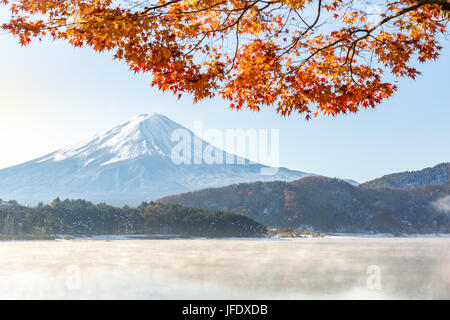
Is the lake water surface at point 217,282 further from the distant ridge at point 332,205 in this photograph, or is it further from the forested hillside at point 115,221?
the distant ridge at point 332,205

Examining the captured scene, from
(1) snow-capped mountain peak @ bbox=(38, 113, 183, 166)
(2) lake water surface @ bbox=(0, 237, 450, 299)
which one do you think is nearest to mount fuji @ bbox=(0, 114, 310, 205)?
(1) snow-capped mountain peak @ bbox=(38, 113, 183, 166)

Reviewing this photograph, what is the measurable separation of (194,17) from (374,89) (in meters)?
3.48

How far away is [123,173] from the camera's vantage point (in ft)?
580

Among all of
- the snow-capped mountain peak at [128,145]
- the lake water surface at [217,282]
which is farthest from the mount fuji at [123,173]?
the lake water surface at [217,282]

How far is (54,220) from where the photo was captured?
5456 centimetres

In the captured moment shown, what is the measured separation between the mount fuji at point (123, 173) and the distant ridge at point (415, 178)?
4458 cm

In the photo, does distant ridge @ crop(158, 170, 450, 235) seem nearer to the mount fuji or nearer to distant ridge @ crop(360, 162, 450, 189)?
distant ridge @ crop(360, 162, 450, 189)

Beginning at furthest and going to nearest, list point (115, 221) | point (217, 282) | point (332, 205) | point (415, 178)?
1. point (415, 178)
2. point (332, 205)
3. point (115, 221)
4. point (217, 282)

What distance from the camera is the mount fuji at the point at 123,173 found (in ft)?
527

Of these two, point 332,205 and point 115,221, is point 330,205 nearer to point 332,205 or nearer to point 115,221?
point 332,205

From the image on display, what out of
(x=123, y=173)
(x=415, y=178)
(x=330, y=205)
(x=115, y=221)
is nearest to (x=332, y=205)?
(x=330, y=205)

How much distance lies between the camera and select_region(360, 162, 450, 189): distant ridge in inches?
5192

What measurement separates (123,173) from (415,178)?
312 feet
